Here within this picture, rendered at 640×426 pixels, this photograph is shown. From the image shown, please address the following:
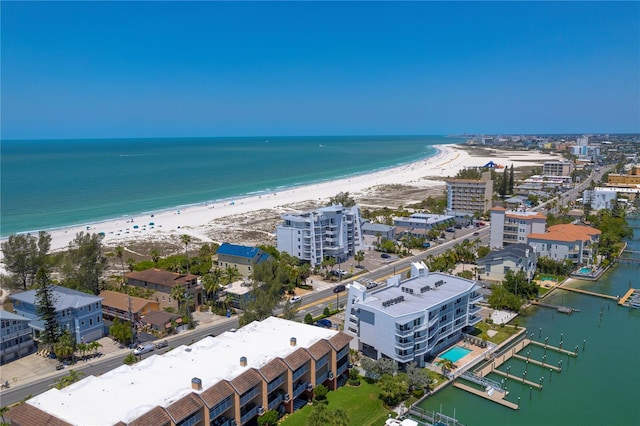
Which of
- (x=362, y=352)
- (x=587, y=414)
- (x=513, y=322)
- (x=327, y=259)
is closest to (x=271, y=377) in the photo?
(x=362, y=352)

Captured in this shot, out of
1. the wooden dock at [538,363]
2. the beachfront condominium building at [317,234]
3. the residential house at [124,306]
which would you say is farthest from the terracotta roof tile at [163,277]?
the wooden dock at [538,363]

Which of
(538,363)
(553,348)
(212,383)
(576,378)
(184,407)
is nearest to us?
(184,407)

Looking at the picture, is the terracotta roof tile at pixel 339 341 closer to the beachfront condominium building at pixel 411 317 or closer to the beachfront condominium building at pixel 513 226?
the beachfront condominium building at pixel 411 317

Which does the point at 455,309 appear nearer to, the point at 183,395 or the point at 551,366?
the point at 551,366

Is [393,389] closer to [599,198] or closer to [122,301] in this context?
[122,301]

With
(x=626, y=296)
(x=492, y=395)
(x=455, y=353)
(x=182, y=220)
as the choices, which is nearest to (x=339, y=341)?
(x=492, y=395)

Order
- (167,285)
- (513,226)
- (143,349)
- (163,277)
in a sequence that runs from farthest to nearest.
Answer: (513,226) < (163,277) < (167,285) < (143,349)

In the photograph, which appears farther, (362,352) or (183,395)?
(362,352)
